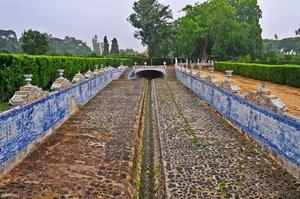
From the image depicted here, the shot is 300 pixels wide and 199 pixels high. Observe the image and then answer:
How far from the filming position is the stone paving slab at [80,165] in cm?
462

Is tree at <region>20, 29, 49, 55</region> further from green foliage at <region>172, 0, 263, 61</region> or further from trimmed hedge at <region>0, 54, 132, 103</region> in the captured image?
green foliage at <region>172, 0, 263, 61</region>

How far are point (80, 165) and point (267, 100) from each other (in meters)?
4.30

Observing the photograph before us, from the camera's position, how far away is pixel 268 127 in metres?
6.11

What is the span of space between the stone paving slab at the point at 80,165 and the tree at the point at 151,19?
1701 inches

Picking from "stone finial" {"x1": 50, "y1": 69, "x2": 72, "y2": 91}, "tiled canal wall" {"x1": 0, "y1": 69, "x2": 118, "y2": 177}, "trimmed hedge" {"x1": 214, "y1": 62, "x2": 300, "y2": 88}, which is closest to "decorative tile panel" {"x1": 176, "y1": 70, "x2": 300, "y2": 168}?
"tiled canal wall" {"x1": 0, "y1": 69, "x2": 118, "y2": 177}

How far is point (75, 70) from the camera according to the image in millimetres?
18625

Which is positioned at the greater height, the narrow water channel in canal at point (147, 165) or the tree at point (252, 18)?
the tree at point (252, 18)

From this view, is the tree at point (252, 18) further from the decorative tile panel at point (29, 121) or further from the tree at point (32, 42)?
the decorative tile panel at point (29, 121)

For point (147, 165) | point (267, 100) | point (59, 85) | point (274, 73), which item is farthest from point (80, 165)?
point (274, 73)

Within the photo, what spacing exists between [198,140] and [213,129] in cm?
130

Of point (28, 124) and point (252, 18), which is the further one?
point (252, 18)

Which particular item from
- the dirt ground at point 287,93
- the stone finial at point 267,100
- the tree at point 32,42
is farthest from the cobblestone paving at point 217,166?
the tree at point 32,42

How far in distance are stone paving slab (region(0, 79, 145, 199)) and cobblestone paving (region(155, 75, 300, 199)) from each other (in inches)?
36.6

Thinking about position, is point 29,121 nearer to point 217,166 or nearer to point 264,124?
point 217,166
